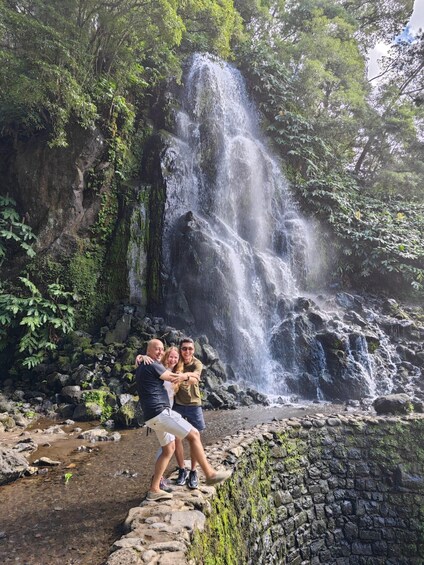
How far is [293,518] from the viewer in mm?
6199

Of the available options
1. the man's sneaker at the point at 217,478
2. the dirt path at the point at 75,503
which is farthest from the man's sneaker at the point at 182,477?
the dirt path at the point at 75,503

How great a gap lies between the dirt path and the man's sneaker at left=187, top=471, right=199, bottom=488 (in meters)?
0.78

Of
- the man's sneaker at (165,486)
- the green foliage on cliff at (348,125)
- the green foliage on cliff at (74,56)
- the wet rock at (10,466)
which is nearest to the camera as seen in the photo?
the man's sneaker at (165,486)

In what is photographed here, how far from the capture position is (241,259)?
14.8 meters

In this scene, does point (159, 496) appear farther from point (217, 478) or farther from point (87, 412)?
point (87, 412)

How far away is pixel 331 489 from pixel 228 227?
11.2 meters

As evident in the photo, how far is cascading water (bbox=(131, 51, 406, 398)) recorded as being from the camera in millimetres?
12602

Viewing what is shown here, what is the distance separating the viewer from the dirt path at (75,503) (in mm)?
3414

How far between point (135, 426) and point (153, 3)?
498 inches

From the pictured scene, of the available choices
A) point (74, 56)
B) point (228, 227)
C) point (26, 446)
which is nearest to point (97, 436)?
point (26, 446)

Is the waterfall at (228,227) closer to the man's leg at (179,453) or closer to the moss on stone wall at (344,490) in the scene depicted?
the moss on stone wall at (344,490)

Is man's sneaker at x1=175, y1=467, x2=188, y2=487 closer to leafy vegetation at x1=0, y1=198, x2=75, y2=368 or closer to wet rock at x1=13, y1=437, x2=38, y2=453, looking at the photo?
wet rock at x1=13, y1=437, x2=38, y2=453

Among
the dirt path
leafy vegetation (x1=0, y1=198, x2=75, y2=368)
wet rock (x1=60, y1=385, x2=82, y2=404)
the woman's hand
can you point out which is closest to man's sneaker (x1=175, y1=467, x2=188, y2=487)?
the dirt path

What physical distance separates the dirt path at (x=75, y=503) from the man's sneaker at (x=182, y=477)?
26.5 inches
